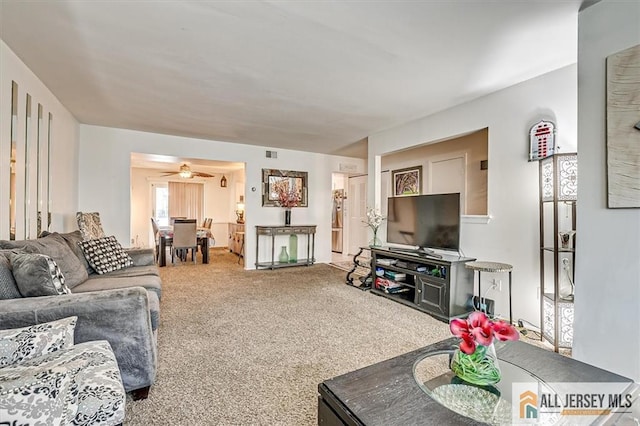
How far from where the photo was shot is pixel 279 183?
243 inches

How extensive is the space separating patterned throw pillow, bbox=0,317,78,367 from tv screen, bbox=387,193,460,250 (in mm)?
3325

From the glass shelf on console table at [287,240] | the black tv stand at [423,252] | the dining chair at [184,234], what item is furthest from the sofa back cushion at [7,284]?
the dining chair at [184,234]

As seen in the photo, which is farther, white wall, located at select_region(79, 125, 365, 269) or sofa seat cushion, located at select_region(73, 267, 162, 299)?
white wall, located at select_region(79, 125, 365, 269)

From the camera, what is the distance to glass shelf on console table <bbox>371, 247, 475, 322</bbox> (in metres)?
3.19

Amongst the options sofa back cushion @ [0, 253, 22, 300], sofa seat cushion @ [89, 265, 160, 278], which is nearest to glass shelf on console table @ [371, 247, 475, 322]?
sofa seat cushion @ [89, 265, 160, 278]

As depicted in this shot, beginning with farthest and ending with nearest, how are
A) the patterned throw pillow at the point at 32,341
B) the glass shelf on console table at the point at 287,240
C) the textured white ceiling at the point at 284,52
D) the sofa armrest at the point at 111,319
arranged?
the glass shelf on console table at the point at 287,240, the textured white ceiling at the point at 284,52, the sofa armrest at the point at 111,319, the patterned throw pillow at the point at 32,341

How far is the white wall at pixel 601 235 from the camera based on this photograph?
1720 millimetres

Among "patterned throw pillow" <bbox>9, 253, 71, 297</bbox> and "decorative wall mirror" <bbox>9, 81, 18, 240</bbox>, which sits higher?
"decorative wall mirror" <bbox>9, 81, 18, 240</bbox>

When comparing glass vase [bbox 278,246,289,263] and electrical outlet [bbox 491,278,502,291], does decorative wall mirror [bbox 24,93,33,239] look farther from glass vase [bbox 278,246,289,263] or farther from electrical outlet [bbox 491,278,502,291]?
Answer: electrical outlet [bbox 491,278,502,291]

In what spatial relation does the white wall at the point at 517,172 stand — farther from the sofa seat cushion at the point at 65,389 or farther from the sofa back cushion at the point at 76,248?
the sofa back cushion at the point at 76,248

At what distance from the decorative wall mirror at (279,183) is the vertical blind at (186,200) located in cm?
398

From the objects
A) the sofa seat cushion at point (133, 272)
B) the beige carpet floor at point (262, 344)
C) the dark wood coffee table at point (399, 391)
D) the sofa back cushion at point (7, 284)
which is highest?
the sofa back cushion at point (7, 284)

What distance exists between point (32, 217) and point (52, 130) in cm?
113

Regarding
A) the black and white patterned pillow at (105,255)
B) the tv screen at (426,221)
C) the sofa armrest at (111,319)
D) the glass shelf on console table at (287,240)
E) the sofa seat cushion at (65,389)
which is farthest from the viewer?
the glass shelf on console table at (287,240)
